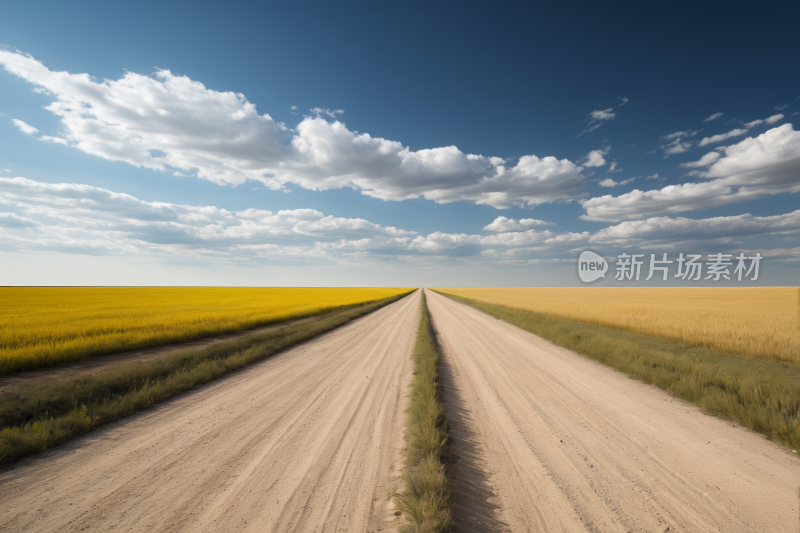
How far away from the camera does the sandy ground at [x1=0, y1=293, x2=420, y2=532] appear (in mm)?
3529

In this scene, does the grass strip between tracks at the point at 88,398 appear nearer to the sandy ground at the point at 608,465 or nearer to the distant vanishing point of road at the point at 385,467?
the distant vanishing point of road at the point at 385,467

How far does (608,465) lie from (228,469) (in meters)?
5.44

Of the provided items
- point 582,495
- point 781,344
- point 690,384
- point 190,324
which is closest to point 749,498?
point 582,495

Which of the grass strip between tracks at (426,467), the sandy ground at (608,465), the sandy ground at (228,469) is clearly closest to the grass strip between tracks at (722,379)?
the sandy ground at (608,465)

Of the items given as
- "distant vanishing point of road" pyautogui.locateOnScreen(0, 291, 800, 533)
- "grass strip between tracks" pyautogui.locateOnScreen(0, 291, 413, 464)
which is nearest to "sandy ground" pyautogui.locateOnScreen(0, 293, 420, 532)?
"distant vanishing point of road" pyautogui.locateOnScreen(0, 291, 800, 533)

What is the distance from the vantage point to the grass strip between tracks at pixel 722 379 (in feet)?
19.5

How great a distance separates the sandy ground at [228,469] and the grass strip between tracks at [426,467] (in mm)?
214

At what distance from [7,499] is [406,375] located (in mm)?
7427

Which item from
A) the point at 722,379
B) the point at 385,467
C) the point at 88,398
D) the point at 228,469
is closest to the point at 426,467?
the point at 385,467

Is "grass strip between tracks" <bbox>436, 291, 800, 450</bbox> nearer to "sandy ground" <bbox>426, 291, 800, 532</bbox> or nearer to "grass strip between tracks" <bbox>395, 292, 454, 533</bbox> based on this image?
"sandy ground" <bbox>426, 291, 800, 532</bbox>

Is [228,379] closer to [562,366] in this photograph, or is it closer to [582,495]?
[582,495]

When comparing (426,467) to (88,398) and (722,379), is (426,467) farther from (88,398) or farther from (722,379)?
(722,379)

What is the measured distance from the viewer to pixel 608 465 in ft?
15.2

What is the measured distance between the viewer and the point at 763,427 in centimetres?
574
